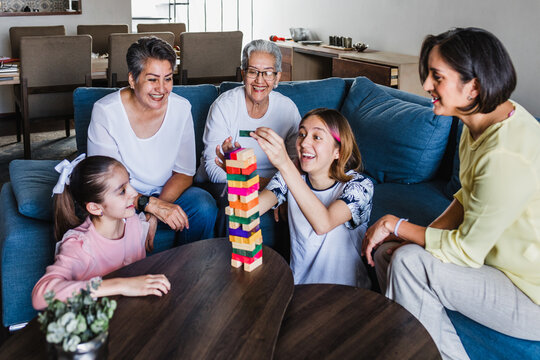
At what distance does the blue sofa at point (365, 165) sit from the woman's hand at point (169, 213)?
0.67ft

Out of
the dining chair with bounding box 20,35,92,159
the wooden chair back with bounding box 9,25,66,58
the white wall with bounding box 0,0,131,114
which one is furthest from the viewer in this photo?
the white wall with bounding box 0,0,131,114

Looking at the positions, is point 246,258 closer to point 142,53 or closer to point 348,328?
point 348,328

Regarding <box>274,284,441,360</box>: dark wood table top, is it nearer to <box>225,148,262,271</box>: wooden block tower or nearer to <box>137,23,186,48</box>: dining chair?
<box>225,148,262,271</box>: wooden block tower

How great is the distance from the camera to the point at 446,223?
1793 mm

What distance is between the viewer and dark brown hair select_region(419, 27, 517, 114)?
4.66 feet

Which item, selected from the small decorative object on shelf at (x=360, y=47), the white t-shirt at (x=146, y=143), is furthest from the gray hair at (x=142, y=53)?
the small decorative object on shelf at (x=360, y=47)

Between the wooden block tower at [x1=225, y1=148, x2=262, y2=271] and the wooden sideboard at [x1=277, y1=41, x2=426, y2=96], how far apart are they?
310 centimetres

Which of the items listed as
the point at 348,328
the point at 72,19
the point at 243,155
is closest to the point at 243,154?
the point at 243,155

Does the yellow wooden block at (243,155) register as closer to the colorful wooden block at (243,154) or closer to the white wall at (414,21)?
the colorful wooden block at (243,154)

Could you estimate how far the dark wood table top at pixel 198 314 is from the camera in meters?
1.19

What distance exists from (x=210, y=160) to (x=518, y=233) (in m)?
1.32

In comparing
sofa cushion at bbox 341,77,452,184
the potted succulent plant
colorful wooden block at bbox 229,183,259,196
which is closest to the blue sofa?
sofa cushion at bbox 341,77,452,184

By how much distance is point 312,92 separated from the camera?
2850 millimetres

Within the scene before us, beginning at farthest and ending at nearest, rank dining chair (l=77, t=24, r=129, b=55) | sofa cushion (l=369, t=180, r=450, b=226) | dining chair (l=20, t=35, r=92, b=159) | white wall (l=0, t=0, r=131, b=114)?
white wall (l=0, t=0, r=131, b=114) < dining chair (l=77, t=24, r=129, b=55) < dining chair (l=20, t=35, r=92, b=159) < sofa cushion (l=369, t=180, r=450, b=226)
